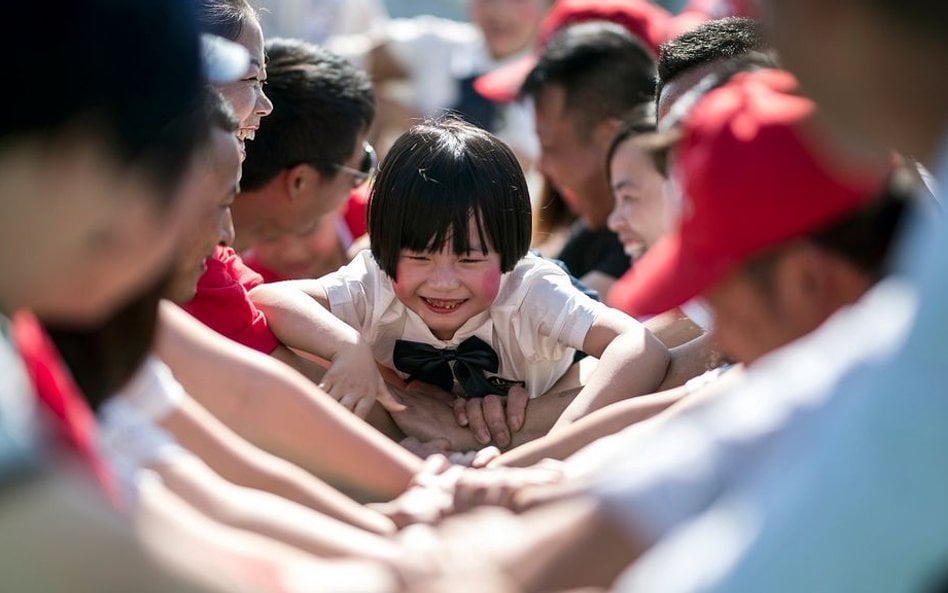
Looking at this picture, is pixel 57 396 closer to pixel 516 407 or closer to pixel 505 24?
pixel 516 407

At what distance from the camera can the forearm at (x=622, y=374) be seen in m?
2.58

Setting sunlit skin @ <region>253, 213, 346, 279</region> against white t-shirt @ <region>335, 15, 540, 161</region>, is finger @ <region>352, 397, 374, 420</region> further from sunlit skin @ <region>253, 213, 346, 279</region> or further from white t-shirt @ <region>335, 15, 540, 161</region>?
white t-shirt @ <region>335, 15, 540, 161</region>

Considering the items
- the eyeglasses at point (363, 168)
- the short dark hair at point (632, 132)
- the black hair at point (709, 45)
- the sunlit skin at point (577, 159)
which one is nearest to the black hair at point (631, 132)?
the short dark hair at point (632, 132)

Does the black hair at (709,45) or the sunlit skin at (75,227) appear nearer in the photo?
the sunlit skin at (75,227)

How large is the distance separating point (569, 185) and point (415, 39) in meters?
3.23

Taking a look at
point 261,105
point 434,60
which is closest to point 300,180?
point 261,105

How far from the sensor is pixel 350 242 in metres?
3.90

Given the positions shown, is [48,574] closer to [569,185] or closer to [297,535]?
[297,535]

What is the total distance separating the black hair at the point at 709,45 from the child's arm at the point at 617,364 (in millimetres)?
648

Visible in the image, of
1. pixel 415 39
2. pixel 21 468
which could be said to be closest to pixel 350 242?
pixel 21 468

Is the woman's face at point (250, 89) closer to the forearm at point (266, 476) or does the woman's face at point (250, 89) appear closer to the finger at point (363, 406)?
the finger at point (363, 406)

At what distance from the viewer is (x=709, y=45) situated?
3016 millimetres

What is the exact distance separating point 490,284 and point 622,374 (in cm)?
35

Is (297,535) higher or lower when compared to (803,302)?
lower
